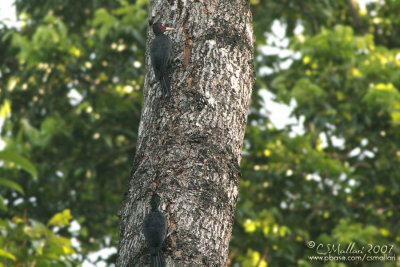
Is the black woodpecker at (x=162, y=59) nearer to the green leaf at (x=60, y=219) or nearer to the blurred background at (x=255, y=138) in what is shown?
the green leaf at (x=60, y=219)

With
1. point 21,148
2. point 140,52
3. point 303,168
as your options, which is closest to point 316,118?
point 303,168

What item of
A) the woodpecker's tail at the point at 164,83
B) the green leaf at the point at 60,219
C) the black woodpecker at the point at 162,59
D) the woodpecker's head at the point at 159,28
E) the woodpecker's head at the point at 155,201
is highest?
the woodpecker's head at the point at 159,28

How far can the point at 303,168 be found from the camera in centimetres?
682

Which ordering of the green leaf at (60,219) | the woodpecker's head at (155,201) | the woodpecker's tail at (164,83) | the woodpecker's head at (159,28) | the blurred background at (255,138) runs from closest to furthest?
the woodpecker's head at (155,201)
the woodpecker's tail at (164,83)
the woodpecker's head at (159,28)
the green leaf at (60,219)
the blurred background at (255,138)

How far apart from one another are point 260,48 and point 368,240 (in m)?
3.05

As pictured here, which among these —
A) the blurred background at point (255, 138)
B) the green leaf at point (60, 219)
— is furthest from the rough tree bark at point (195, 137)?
the blurred background at point (255, 138)

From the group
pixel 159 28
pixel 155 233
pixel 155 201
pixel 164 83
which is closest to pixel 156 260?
pixel 155 233

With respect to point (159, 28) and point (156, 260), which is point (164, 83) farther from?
point (156, 260)

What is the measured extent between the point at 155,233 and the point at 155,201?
0.18 m

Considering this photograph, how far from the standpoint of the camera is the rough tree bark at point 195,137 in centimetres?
198

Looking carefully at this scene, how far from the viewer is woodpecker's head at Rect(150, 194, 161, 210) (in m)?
1.98

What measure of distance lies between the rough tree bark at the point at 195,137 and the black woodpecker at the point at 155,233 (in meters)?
0.05

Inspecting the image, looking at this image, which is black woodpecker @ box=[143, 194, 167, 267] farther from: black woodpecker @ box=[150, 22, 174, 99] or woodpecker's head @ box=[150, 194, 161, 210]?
black woodpecker @ box=[150, 22, 174, 99]

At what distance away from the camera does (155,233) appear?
1.84m
